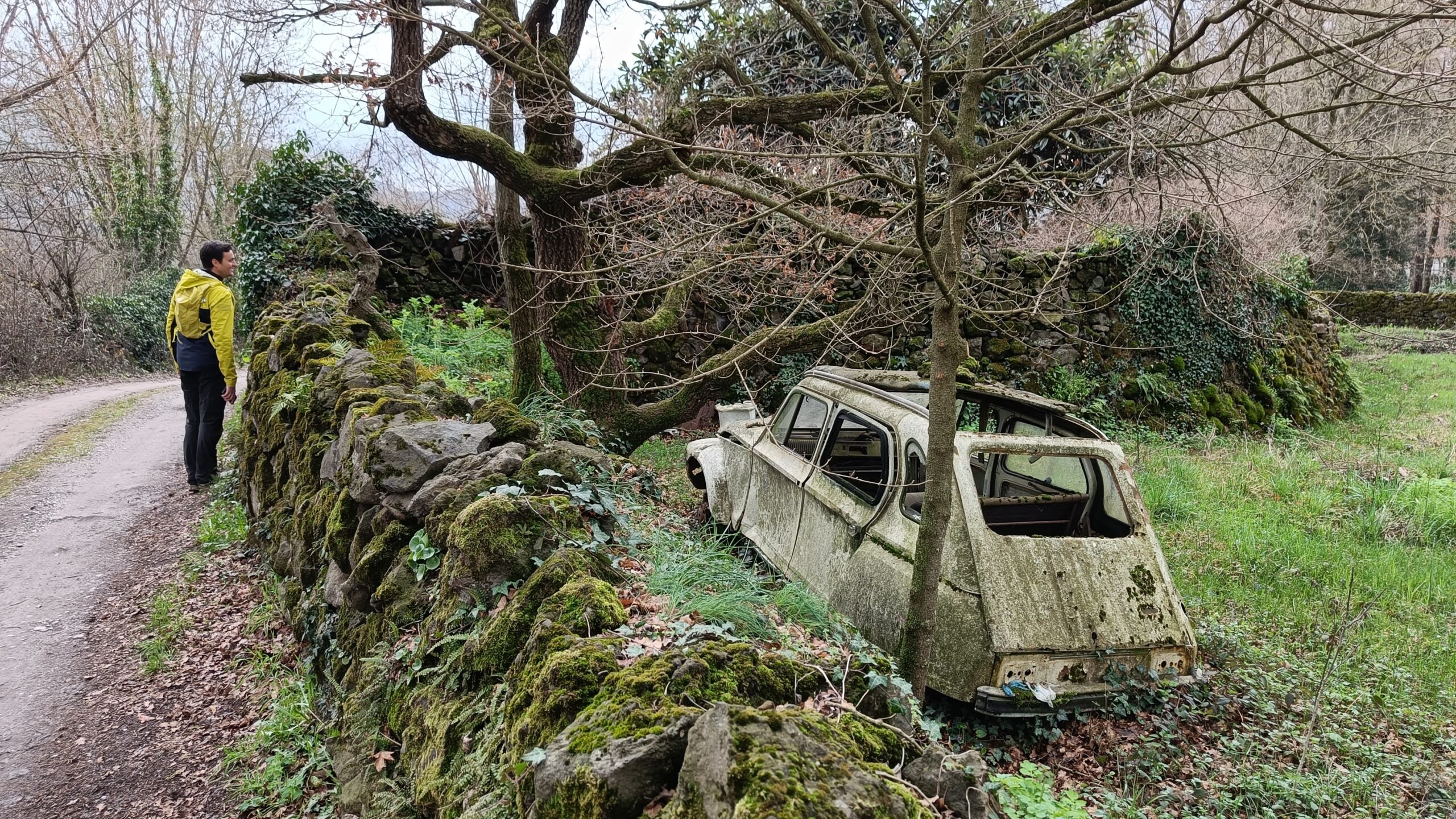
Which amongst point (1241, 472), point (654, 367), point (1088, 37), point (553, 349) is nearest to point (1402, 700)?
point (1241, 472)

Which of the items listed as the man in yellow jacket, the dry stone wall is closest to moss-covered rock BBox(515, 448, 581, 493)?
the man in yellow jacket

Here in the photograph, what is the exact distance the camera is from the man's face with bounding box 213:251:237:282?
A: 23.0 ft

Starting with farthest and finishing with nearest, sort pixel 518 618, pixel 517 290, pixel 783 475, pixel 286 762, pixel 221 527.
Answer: pixel 517 290 → pixel 221 527 → pixel 783 475 → pixel 286 762 → pixel 518 618

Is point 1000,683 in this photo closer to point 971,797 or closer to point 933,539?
point 933,539

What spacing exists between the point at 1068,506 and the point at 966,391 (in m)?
1.00

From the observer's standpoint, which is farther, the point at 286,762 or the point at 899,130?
the point at 899,130

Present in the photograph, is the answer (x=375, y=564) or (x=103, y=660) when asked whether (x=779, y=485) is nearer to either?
(x=375, y=564)

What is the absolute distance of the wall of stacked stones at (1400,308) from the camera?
23.8 meters

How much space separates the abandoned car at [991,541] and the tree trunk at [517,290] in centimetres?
313

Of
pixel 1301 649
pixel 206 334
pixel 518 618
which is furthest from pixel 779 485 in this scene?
pixel 206 334

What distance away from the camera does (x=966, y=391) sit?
504 cm

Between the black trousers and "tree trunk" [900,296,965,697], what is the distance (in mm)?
6693

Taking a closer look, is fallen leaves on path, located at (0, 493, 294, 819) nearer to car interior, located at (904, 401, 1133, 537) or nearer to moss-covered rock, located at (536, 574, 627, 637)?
moss-covered rock, located at (536, 574, 627, 637)

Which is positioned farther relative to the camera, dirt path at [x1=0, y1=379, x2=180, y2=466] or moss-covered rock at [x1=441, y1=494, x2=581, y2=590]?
dirt path at [x1=0, y1=379, x2=180, y2=466]
